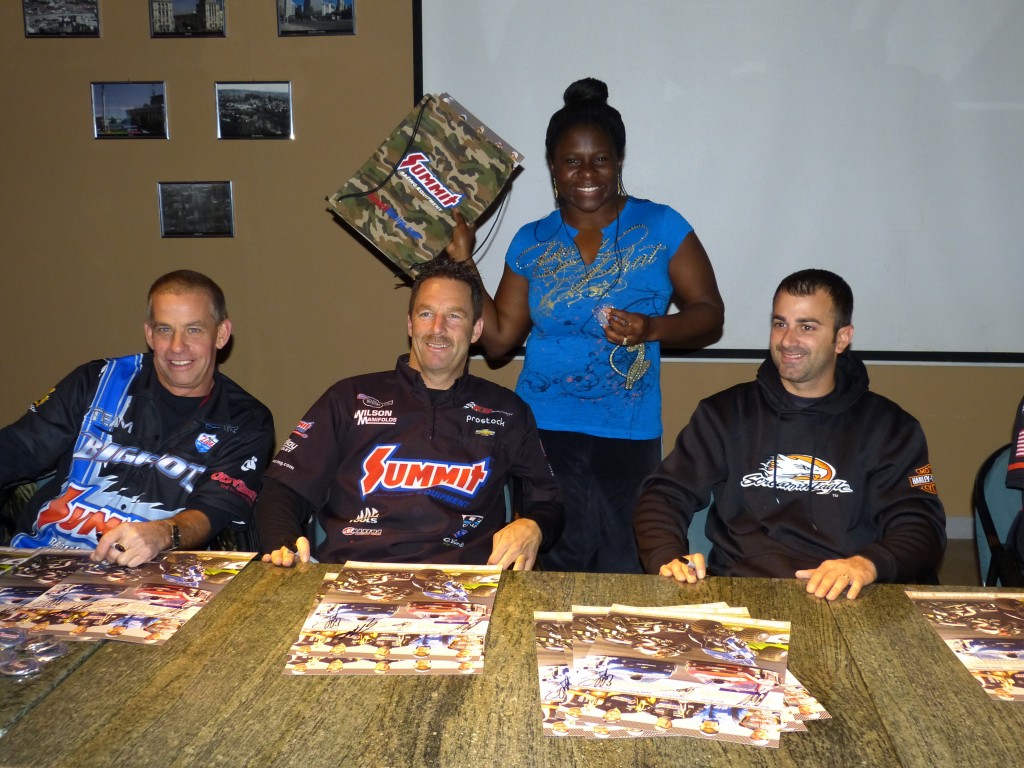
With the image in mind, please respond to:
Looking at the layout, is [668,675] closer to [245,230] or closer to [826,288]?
[826,288]

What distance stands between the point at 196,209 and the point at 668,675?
12.0 ft

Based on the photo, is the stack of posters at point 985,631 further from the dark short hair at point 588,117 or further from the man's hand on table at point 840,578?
the dark short hair at point 588,117

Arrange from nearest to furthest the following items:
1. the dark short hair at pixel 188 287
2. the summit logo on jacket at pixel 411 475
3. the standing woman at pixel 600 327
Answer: the summit logo on jacket at pixel 411 475
the dark short hair at pixel 188 287
the standing woman at pixel 600 327

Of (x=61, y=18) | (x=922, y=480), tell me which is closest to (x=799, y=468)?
(x=922, y=480)

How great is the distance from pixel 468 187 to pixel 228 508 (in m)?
1.43

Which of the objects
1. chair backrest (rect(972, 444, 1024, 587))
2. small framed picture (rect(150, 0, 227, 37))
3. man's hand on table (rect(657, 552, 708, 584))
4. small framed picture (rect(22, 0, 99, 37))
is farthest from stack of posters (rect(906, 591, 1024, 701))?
small framed picture (rect(22, 0, 99, 37))

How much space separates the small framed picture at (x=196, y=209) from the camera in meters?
4.34

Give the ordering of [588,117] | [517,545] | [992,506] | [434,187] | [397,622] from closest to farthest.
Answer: [397,622] < [517,545] < [992,506] < [588,117] < [434,187]

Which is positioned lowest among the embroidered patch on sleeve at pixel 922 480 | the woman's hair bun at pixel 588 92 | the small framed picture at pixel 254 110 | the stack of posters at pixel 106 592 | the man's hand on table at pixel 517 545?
the man's hand on table at pixel 517 545

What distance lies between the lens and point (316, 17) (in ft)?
13.8

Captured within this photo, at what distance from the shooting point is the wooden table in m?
1.22

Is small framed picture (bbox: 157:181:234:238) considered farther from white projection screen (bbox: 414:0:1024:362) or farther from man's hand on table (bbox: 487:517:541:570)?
man's hand on table (bbox: 487:517:541:570)

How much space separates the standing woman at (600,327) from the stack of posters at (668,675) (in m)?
1.05

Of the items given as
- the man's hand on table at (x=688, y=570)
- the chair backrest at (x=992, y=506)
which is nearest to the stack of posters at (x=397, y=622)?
the man's hand on table at (x=688, y=570)
